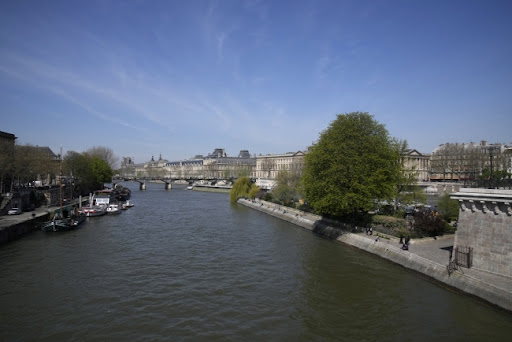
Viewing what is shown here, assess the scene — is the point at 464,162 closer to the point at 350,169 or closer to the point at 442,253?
the point at 350,169

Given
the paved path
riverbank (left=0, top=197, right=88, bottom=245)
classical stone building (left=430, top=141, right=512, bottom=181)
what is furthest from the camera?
classical stone building (left=430, top=141, right=512, bottom=181)

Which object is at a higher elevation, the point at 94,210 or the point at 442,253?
the point at 94,210

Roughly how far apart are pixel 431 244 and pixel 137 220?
107ft

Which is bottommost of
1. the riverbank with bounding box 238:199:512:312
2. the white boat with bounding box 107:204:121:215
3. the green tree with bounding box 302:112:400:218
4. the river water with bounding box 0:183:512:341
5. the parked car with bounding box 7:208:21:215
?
the river water with bounding box 0:183:512:341

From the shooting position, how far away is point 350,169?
1238 inches

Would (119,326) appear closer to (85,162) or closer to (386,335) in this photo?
(386,335)

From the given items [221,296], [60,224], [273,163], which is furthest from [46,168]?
[273,163]

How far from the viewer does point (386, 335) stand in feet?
47.5

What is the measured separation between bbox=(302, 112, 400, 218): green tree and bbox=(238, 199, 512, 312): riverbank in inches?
121

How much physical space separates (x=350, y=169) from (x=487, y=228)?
13753 mm

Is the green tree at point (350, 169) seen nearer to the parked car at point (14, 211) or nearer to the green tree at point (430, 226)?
the green tree at point (430, 226)

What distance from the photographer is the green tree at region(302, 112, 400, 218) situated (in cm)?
3111

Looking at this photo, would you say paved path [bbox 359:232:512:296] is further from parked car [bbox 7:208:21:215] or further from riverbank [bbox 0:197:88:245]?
parked car [bbox 7:208:21:215]

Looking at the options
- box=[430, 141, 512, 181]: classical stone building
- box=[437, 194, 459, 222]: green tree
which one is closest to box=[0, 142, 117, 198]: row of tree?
box=[437, 194, 459, 222]: green tree
